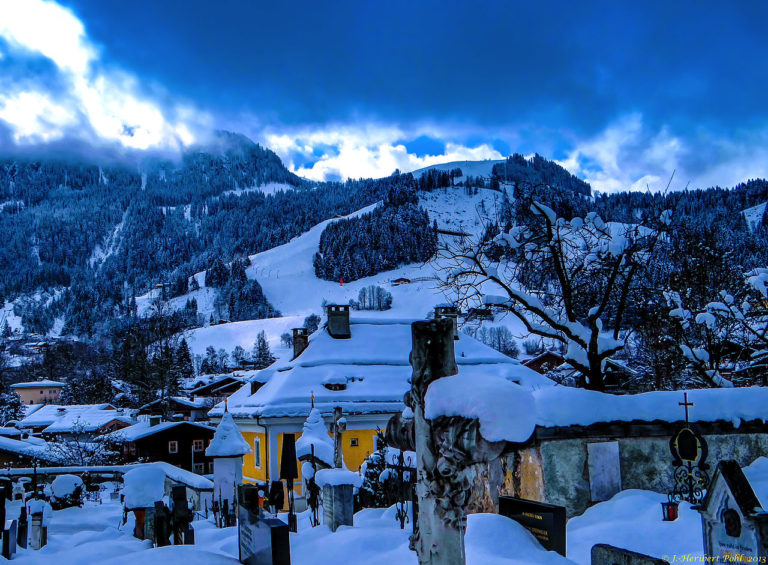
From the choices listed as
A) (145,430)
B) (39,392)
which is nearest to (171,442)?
(145,430)

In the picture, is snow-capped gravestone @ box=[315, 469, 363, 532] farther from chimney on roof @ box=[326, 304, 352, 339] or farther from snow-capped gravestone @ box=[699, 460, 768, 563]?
chimney on roof @ box=[326, 304, 352, 339]

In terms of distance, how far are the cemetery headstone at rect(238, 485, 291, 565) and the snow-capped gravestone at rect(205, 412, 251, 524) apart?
715 cm

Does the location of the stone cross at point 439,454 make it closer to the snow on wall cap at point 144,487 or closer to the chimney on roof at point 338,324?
the snow on wall cap at point 144,487

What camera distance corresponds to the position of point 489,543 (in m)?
6.72

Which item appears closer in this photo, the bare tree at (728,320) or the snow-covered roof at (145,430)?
the bare tree at (728,320)

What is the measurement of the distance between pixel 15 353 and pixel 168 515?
169249 mm

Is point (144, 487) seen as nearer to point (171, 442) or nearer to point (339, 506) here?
point (339, 506)

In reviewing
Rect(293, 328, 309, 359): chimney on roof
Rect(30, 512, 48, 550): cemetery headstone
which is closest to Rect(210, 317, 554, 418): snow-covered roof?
Rect(293, 328, 309, 359): chimney on roof

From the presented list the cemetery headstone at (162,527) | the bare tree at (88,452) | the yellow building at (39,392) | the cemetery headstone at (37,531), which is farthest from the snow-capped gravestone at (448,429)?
the yellow building at (39,392)

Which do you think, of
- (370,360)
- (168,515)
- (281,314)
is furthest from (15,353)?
(168,515)

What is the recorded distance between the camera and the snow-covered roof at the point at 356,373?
2783cm

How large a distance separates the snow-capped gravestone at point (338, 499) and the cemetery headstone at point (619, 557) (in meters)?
5.18

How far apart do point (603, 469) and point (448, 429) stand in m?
7.67

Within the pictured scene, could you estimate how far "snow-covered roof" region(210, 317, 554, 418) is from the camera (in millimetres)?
27828
